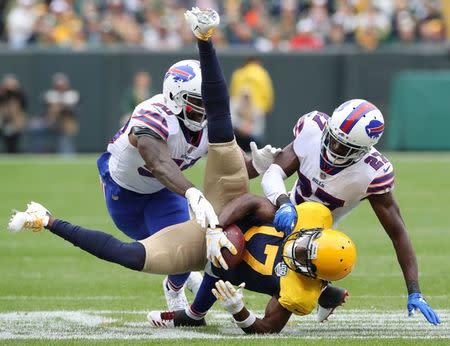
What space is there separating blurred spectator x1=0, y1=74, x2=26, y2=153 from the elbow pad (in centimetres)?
1187

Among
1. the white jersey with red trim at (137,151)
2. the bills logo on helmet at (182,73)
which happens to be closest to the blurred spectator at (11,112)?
the white jersey with red trim at (137,151)

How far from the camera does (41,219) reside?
20.3ft

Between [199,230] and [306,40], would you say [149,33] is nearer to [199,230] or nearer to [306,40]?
[306,40]

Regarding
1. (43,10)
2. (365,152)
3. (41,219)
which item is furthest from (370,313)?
(43,10)

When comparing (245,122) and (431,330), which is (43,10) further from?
(431,330)

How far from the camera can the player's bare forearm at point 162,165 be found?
6.34 meters

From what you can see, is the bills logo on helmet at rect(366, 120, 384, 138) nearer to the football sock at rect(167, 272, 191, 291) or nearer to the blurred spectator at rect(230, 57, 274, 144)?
the football sock at rect(167, 272, 191, 291)

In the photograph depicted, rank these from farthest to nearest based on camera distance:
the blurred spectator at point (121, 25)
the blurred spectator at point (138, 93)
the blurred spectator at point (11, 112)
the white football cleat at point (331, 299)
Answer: the blurred spectator at point (121, 25) → the blurred spectator at point (11, 112) → the blurred spectator at point (138, 93) → the white football cleat at point (331, 299)

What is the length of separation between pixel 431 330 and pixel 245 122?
10.8m

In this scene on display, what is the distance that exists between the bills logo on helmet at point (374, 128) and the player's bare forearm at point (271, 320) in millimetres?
1014

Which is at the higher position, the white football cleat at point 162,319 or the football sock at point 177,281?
the white football cleat at point 162,319

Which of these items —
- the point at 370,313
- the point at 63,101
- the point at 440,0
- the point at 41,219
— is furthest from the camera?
the point at 440,0

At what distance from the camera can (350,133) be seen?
6.21 metres

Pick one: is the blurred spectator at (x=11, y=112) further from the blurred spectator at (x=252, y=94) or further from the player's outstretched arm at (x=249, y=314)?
the player's outstretched arm at (x=249, y=314)
